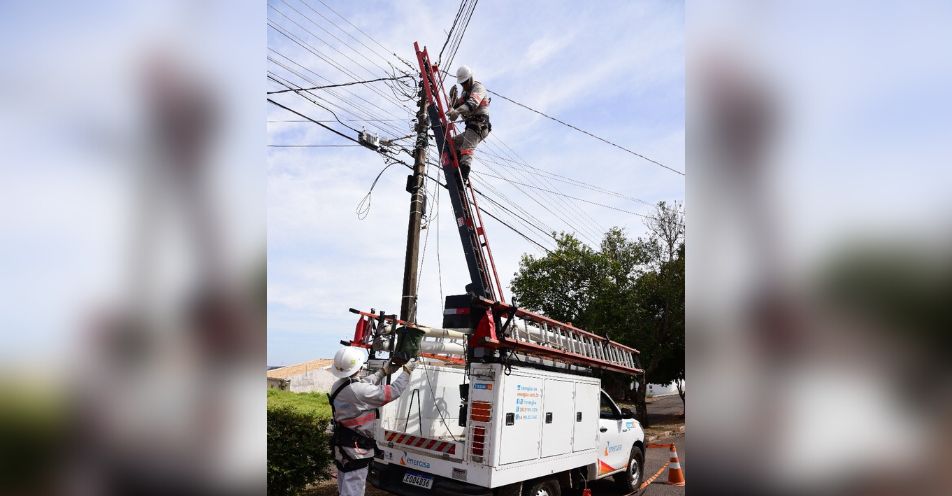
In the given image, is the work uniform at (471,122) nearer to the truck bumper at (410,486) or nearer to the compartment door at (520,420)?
the compartment door at (520,420)

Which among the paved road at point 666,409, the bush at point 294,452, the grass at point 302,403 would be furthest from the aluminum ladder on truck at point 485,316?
the paved road at point 666,409

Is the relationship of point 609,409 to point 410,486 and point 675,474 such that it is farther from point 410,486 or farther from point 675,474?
point 410,486

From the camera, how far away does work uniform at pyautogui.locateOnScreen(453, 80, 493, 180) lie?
8.12 metres

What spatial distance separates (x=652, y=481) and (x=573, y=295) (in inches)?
421

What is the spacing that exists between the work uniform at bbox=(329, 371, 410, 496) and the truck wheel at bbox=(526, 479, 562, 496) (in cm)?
192

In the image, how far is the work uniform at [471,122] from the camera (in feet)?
26.6

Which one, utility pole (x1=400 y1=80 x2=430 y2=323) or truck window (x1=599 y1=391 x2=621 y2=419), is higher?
utility pole (x1=400 y1=80 x2=430 y2=323)

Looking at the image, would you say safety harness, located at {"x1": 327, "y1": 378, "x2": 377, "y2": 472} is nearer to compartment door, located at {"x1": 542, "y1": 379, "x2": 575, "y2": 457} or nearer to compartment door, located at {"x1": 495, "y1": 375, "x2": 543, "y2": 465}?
compartment door, located at {"x1": 495, "y1": 375, "x2": 543, "y2": 465}

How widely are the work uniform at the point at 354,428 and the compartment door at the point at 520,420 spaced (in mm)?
1156

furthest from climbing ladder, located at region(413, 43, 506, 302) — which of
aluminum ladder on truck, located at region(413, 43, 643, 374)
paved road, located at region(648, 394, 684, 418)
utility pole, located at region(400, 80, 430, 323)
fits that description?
paved road, located at region(648, 394, 684, 418)

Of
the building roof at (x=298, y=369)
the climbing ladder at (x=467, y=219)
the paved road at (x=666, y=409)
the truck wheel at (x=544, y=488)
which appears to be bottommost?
the paved road at (x=666, y=409)

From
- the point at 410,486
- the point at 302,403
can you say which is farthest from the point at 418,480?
the point at 302,403
